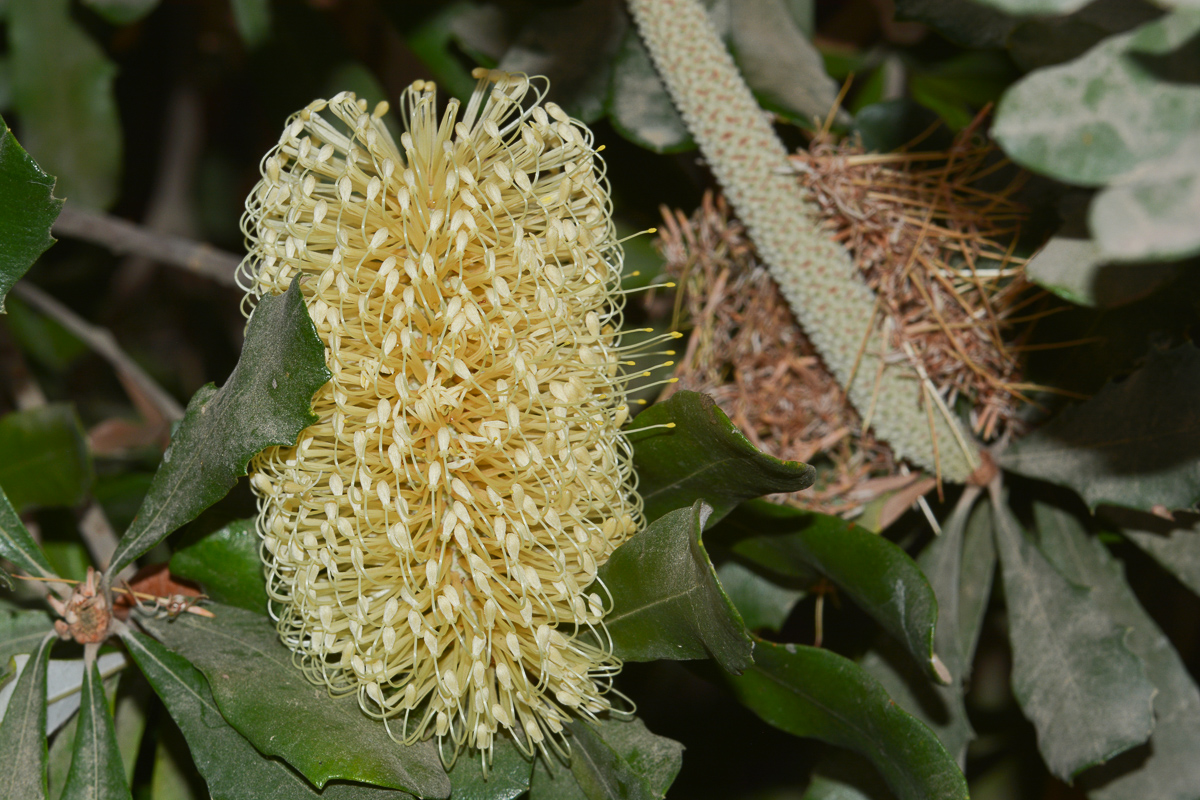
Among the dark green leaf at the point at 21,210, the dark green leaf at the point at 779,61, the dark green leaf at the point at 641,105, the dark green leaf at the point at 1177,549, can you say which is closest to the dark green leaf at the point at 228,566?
the dark green leaf at the point at 21,210

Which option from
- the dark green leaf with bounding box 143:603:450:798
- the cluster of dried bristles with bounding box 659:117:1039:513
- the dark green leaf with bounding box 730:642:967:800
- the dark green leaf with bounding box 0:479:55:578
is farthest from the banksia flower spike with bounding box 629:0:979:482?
the dark green leaf with bounding box 0:479:55:578

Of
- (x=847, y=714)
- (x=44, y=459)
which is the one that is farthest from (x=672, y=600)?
(x=44, y=459)

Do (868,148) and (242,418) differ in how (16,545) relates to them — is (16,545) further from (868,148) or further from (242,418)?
(868,148)

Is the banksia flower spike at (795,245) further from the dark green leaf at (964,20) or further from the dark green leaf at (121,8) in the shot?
the dark green leaf at (121,8)

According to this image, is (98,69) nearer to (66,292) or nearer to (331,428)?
(66,292)

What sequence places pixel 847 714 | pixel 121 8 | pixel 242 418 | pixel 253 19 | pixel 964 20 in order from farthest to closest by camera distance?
pixel 253 19
pixel 121 8
pixel 964 20
pixel 847 714
pixel 242 418

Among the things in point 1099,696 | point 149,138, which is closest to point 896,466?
point 1099,696
